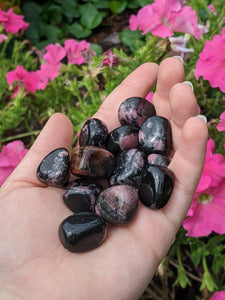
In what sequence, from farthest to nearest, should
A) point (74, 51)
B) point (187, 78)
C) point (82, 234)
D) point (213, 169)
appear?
point (74, 51) → point (187, 78) → point (213, 169) → point (82, 234)

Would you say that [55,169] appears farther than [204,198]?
No

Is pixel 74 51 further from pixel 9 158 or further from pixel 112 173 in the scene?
pixel 112 173

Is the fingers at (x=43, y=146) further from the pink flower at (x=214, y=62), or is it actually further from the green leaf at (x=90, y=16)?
the green leaf at (x=90, y=16)

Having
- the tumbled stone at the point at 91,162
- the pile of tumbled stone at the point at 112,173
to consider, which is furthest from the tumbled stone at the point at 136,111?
the tumbled stone at the point at 91,162

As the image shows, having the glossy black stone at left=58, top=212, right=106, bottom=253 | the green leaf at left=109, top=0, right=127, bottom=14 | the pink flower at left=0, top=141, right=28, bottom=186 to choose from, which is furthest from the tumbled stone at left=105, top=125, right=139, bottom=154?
the green leaf at left=109, top=0, right=127, bottom=14

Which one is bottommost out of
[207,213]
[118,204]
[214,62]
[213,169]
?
[207,213]

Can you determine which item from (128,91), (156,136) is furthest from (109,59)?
(156,136)
